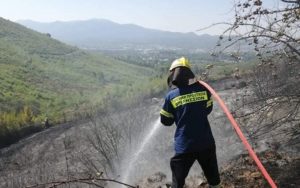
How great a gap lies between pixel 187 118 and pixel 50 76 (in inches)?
2767

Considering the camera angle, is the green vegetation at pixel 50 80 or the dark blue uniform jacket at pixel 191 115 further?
the green vegetation at pixel 50 80

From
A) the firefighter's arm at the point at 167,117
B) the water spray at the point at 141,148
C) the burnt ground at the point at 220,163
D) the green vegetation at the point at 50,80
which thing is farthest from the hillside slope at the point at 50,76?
the firefighter's arm at the point at 167,117

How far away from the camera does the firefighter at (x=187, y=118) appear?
539 cm

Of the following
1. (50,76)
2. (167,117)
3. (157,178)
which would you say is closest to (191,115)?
(167,117)

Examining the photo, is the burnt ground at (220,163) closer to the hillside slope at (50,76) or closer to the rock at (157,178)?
the rock at (157,178)

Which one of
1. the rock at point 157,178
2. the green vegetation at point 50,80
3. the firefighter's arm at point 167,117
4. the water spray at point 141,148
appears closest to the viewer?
the firefighter's arm at point 167,117

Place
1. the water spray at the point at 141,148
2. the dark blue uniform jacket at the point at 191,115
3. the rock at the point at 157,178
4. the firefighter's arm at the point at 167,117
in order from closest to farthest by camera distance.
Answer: the dark blue uniform jacket at the point at 191,115 < the firefighter's arm at the point at 167,117 < the rock at the point at 157,178 < the water spray at the point at 141,148

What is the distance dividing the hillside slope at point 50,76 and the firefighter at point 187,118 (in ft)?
117

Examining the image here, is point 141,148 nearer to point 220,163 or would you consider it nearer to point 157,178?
point 157,178

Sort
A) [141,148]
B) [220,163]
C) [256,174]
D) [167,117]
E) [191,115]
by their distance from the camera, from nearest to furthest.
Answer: [191,115] < [167,117] < [256,174] < [220,163] < [141,148]

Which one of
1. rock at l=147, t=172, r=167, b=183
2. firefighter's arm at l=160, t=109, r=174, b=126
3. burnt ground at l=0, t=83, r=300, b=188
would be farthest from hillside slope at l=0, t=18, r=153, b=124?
firefighter's arm at l=160, t=109, r=174, b=126

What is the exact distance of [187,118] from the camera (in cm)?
540

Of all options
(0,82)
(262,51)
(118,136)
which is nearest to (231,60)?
(262,51)

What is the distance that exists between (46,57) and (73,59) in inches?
299
